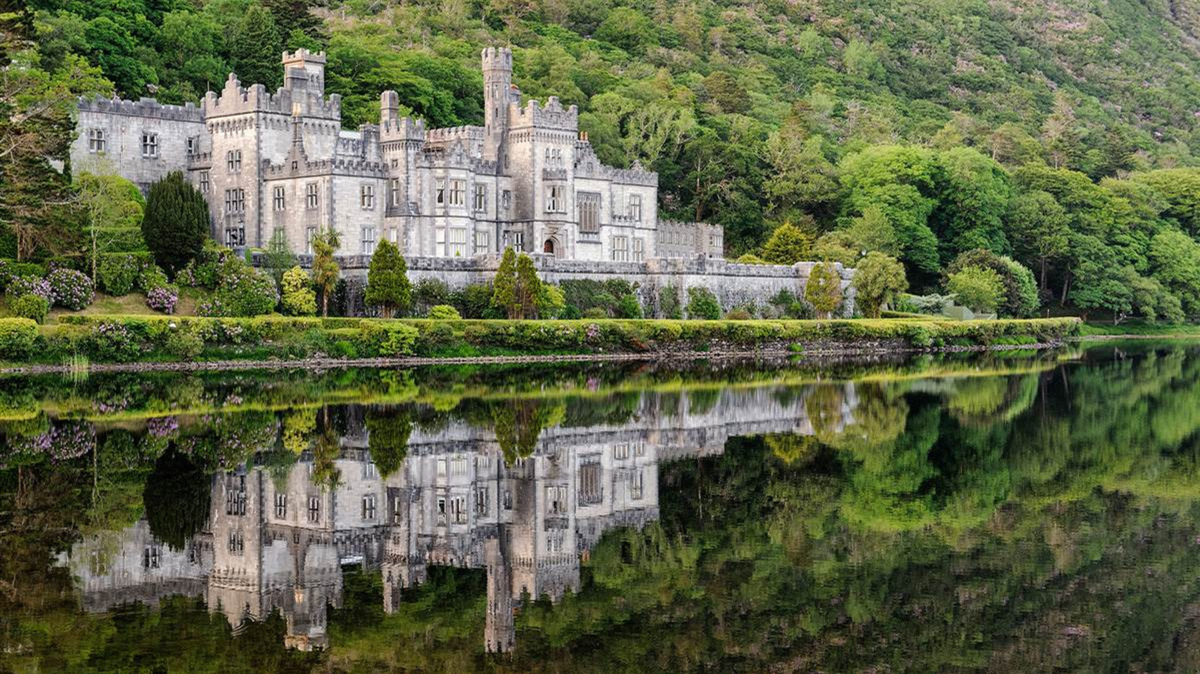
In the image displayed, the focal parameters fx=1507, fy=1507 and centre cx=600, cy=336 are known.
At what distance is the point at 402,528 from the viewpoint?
21.5 metres

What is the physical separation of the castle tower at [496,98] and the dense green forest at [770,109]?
10.7 metres

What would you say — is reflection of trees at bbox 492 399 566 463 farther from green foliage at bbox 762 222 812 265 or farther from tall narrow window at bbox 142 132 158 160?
green foliage at bbox 762 222 812 265

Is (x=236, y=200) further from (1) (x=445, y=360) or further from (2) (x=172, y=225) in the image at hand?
(1) (x=445, y=360)

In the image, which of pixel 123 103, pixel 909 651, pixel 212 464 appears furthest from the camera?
pixel 123 103

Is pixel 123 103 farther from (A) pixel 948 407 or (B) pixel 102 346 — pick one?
(A) pixel 948 407

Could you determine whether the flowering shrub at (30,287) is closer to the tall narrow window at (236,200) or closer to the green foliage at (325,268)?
the green foliage at (325,268)

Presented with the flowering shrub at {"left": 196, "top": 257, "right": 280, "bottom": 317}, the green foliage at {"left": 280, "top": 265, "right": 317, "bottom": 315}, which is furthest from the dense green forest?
the green foliage at {"left": 280, "top": 265, "right": 317, "bottom": 315}

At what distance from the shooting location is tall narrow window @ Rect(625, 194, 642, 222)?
70.5m

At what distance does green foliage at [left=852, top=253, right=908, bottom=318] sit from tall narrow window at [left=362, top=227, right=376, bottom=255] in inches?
989

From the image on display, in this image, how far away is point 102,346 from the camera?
45344mm

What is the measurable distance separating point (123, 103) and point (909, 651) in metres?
50.9

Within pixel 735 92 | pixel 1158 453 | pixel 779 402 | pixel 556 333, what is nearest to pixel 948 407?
pixel 779 402

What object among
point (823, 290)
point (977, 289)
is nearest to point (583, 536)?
point (823, 290)

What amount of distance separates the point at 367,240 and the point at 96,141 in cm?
1108
